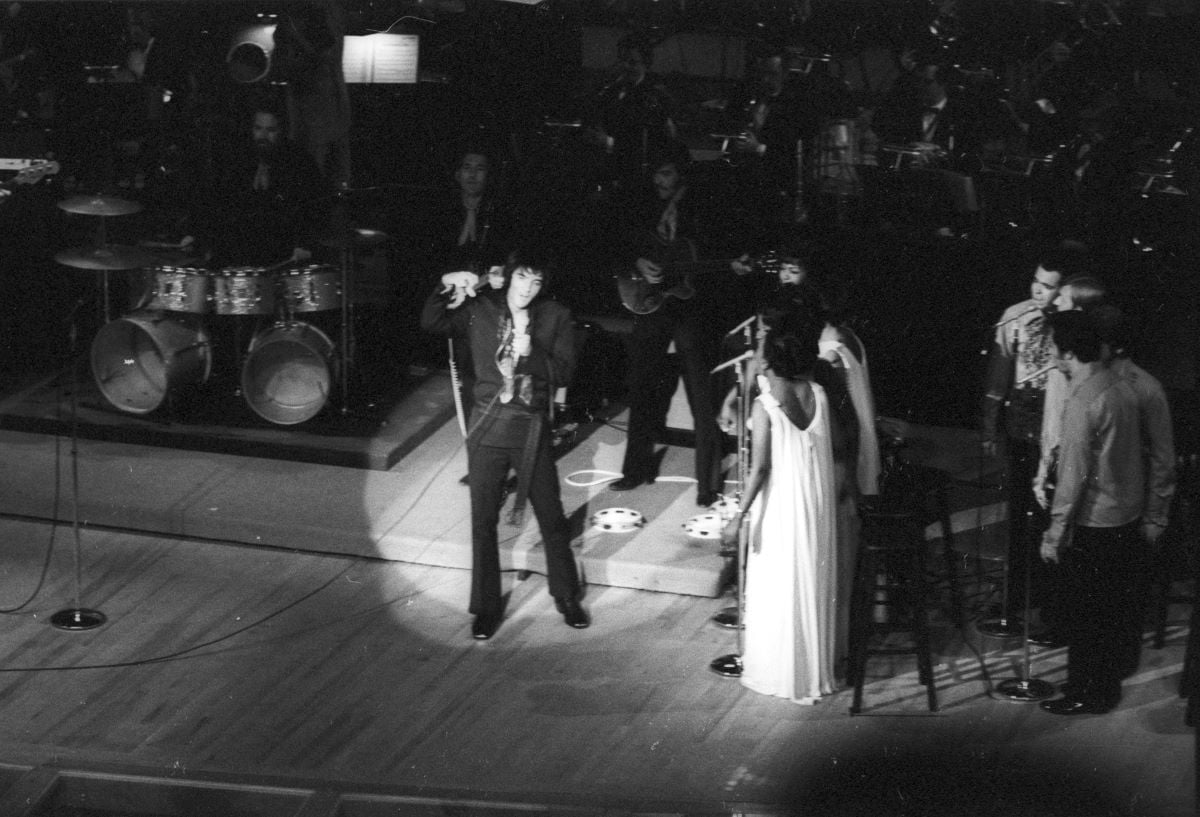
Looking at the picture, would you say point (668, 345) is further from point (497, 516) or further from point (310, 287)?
point (310, 287)

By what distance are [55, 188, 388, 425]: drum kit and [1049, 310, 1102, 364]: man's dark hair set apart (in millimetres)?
4318

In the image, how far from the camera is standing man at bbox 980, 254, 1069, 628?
28.0 feet

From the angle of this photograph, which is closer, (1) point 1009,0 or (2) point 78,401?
(2) point 78,401

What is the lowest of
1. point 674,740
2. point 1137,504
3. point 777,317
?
point 674,740

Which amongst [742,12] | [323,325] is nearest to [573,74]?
[742,12]

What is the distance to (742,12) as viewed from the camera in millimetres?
14805

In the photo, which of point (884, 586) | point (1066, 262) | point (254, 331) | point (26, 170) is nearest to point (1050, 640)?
point (884, 586)

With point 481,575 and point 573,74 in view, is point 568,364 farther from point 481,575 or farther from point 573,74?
point 573,74

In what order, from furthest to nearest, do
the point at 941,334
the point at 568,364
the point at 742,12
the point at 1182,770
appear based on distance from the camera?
the point at 742,12 → the point at 941,334 → the point at 568,364 → the point at 1182,770

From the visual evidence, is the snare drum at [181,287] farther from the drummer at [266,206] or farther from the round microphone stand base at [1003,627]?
the round microphone stand base at [1003,627]

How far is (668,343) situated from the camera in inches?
399

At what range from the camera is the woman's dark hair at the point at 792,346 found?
309 inches

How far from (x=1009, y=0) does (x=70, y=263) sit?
306 inches

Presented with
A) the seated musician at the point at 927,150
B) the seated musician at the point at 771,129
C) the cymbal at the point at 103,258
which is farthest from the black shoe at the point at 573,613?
the seated musician at the point at 927,150
